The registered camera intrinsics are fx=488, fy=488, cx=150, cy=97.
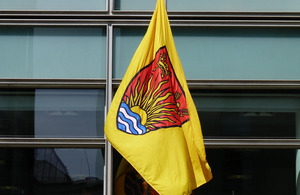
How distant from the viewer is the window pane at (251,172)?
8.48 meters

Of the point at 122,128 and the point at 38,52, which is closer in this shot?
the point at 122,128

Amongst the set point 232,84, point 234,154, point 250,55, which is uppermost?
point 250,55

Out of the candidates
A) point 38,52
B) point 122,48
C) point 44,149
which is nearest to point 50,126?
point 44,149

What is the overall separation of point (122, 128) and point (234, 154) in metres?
2.36

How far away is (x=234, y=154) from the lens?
858 centimetres

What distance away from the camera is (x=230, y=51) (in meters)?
8.86

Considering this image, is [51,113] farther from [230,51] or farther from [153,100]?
[230,51]
